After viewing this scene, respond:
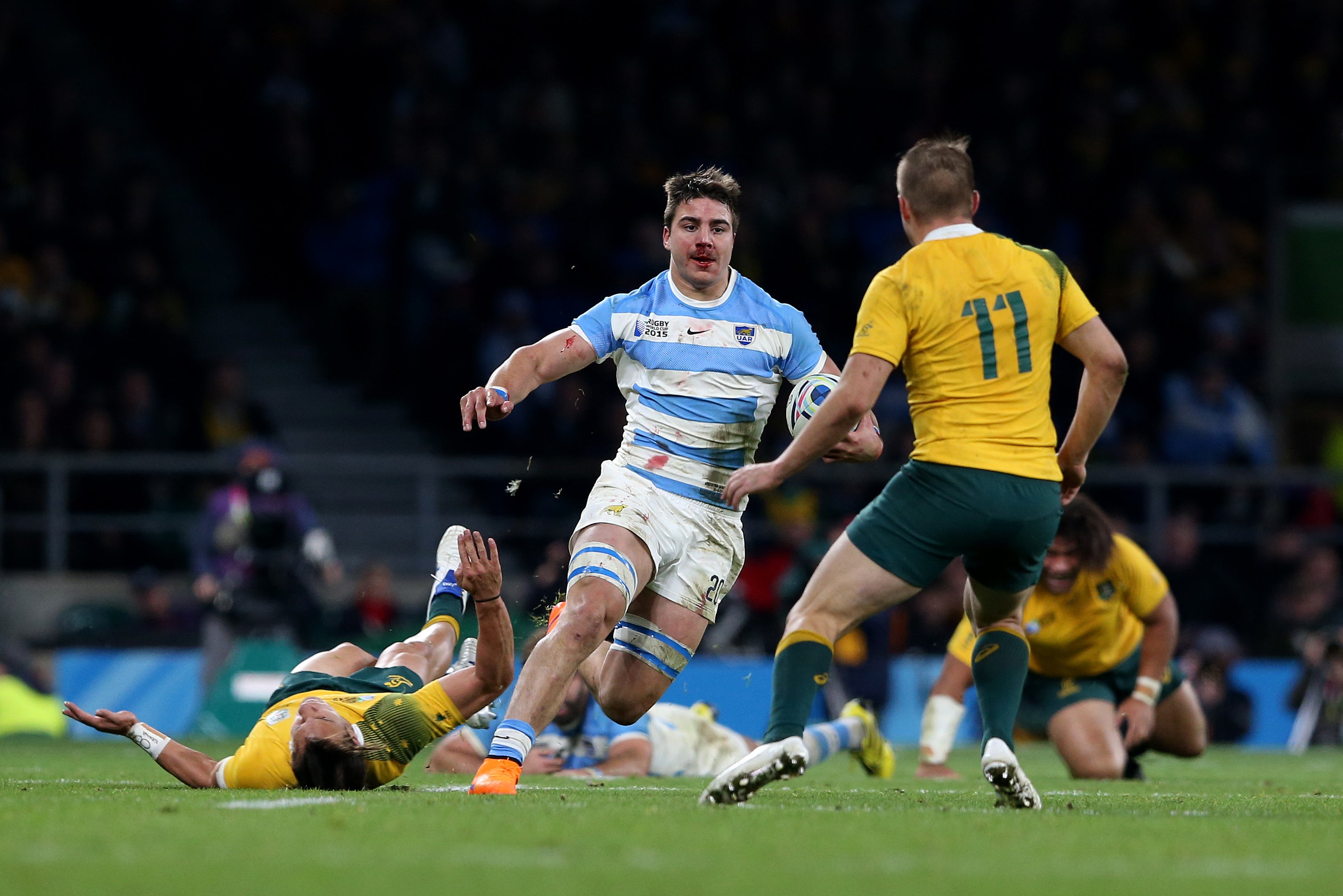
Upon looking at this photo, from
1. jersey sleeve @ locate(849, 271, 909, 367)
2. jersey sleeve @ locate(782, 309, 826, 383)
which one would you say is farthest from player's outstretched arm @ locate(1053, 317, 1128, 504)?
jersey sleeve @ locate(782, 309, 826, 383)

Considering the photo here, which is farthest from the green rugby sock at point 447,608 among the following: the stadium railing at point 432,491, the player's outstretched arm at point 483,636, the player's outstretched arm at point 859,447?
the stadium railing at point 432,491

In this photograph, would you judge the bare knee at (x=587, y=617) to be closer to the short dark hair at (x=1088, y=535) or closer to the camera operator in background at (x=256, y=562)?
the short dark hair at (x=1088, y=535)

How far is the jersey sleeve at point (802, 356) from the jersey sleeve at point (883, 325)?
1.32 meters

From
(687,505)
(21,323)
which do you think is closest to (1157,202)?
(21,323)

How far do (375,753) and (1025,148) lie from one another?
1365cm

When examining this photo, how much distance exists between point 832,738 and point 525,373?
2533mm

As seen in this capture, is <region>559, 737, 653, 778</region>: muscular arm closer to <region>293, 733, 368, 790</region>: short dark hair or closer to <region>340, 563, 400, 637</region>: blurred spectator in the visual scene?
<region>293, 733, 368, 790</region>: short dark hair

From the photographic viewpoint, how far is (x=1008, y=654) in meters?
6.53

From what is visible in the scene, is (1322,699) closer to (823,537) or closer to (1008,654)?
(823,537)

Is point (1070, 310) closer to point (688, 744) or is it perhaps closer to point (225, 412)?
point (688, 744)

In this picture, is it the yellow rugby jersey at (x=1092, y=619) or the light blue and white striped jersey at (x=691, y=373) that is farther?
the yellow rugby jersey at (x=1092, y=619)

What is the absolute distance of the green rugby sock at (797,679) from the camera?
6059mm

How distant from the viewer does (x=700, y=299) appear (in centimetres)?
747

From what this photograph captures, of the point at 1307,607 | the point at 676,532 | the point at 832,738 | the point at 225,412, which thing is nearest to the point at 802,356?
the point at 676,532
